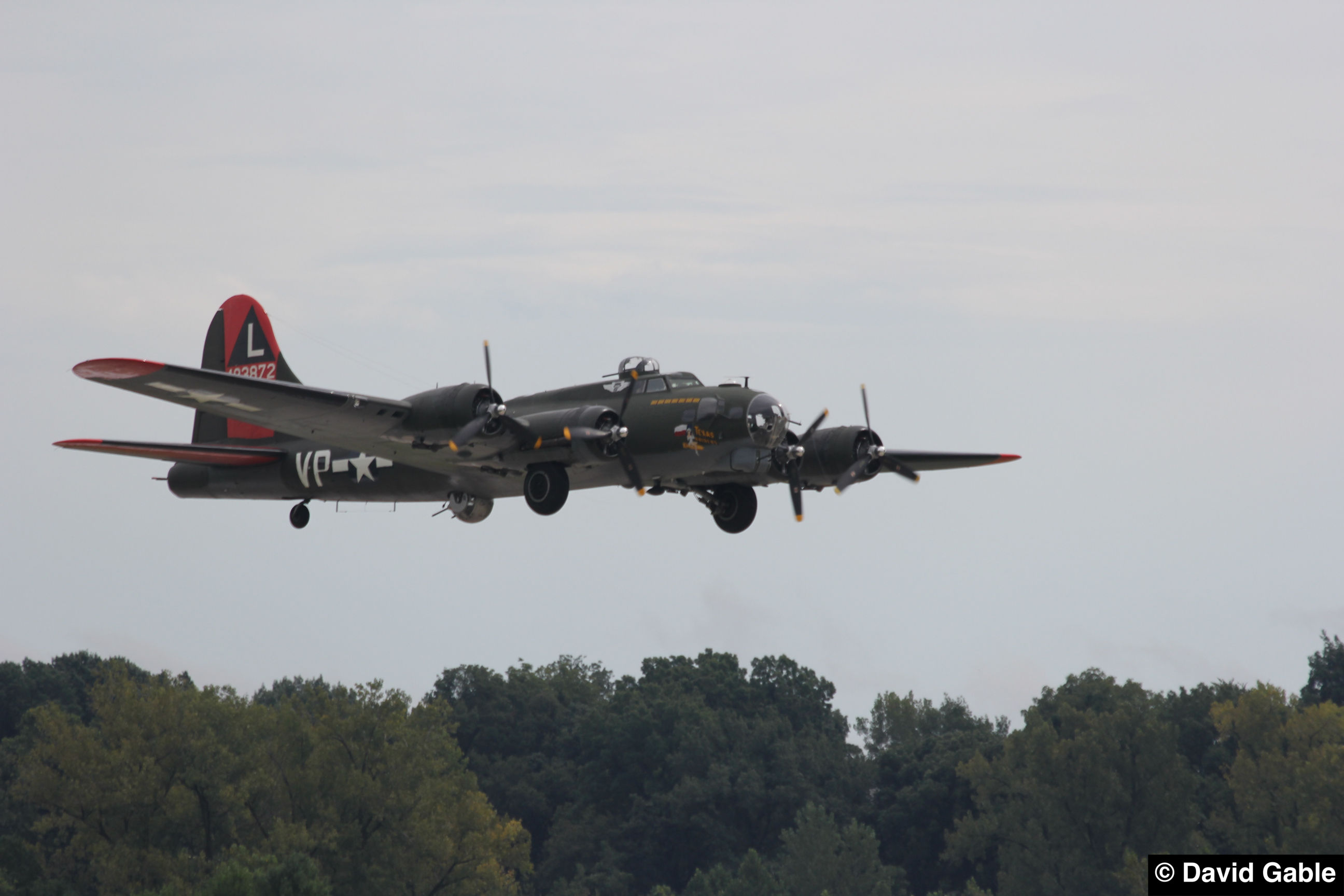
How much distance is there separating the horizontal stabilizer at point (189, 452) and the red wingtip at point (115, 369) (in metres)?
7.99

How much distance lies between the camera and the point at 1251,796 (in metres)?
102

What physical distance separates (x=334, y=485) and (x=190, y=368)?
9662 mm

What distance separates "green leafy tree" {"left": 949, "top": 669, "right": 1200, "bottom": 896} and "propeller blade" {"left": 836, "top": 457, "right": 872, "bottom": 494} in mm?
70046

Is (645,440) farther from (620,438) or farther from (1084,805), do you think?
(1084,805)

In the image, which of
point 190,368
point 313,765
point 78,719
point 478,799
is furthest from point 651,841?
point 190,368

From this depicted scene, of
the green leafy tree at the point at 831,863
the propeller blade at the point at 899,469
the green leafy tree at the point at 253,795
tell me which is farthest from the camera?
the green leafy tree at the point at 831,863

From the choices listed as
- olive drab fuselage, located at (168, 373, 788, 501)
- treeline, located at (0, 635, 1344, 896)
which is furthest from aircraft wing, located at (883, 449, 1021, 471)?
treeline, located at (0, 635, 1344, 896)

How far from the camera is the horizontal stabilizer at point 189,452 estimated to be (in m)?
41.5

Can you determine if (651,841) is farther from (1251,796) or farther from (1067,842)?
(1251,796)

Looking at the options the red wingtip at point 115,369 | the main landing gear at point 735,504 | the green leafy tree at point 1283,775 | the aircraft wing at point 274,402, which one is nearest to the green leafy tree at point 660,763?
the green leafy tree at point 1283,775

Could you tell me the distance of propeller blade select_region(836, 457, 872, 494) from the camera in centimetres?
3922

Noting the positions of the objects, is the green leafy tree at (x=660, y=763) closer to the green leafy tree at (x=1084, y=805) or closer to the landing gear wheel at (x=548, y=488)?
the green leafy tree at (x=1084, y=805)

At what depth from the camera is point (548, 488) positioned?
121ft

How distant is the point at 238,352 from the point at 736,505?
1705 centimetres
